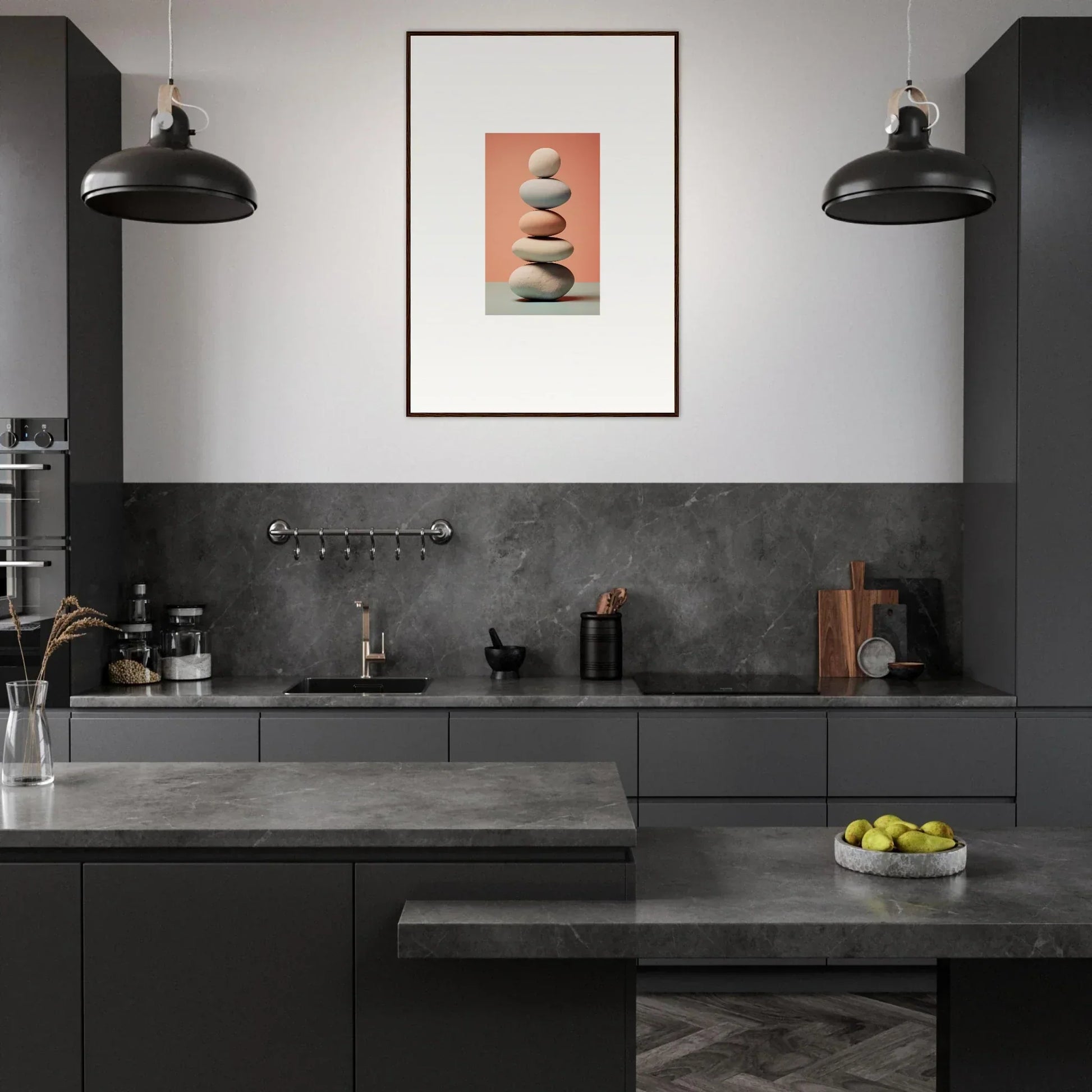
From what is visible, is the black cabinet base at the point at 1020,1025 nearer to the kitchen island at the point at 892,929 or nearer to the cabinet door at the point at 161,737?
the kitchen island at the point at 892,929

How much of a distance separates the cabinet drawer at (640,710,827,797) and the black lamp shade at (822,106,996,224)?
187 cm

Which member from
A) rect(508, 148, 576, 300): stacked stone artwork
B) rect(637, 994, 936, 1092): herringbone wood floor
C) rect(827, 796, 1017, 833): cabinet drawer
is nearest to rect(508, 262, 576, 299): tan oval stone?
rect(508, 148, 576, 300): stacked stone artwork

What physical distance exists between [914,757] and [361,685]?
2.10 metres

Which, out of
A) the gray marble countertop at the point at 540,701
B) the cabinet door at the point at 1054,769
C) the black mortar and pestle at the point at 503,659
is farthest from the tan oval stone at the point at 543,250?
the cabinet door at the point at 1054,769

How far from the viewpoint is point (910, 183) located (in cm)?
236

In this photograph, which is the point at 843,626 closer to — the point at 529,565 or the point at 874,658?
the point at 874,658

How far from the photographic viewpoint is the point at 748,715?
12.8ft

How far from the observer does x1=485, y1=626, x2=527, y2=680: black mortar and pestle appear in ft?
14.2

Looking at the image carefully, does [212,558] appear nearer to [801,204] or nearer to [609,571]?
[609,571]

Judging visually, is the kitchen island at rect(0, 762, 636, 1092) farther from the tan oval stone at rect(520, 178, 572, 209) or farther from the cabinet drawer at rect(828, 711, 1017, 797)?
the tan oval stone at rect(520, 178, 572, 209)

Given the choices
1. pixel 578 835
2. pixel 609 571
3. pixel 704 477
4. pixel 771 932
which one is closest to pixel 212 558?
pixel 609 571

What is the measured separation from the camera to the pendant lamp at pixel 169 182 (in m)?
2.35

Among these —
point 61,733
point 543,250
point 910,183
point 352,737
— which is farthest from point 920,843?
point 543,250

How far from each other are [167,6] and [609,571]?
289cm
